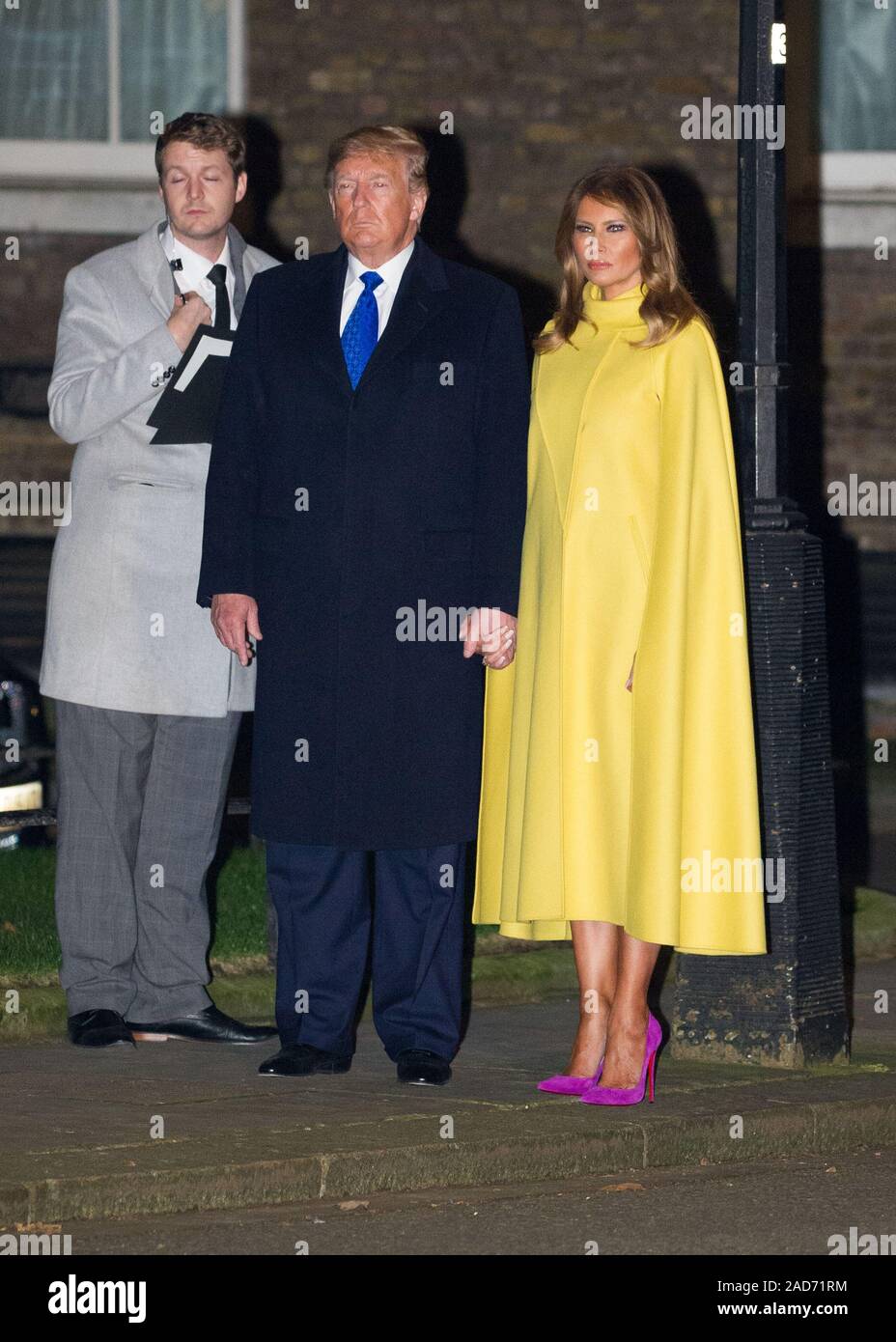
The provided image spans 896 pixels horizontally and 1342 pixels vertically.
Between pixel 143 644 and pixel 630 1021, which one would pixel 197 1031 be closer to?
pixel 143 644

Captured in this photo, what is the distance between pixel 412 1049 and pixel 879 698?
828 centimetres

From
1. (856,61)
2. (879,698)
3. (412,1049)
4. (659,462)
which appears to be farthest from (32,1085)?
(856,61)

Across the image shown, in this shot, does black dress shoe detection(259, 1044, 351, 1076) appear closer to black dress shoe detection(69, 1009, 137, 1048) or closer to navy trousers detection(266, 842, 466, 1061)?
navy trousers detection(266, 842, 466, 1061)

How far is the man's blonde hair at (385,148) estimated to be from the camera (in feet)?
19.6

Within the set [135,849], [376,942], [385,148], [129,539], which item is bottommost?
[376,942]

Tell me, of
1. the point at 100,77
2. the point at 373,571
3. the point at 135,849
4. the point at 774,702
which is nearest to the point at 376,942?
the point at 135,849

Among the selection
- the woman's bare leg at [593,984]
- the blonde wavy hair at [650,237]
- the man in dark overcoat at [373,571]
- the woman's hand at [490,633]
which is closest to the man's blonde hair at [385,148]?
the man in dark overcoat at [373,571]

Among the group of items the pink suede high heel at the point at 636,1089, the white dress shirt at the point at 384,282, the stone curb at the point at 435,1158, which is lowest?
the stone curb at the point at 435,1158

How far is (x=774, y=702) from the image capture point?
638 centimetres

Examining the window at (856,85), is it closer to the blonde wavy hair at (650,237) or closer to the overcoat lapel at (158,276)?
the overcoat lapel at (158,276)

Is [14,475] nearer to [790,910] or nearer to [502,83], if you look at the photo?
[502,83]

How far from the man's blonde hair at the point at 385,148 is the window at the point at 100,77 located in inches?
407

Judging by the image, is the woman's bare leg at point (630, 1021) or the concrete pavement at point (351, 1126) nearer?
the concrete pavement at point (351, 1126)

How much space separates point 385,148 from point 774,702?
5.66 feet
